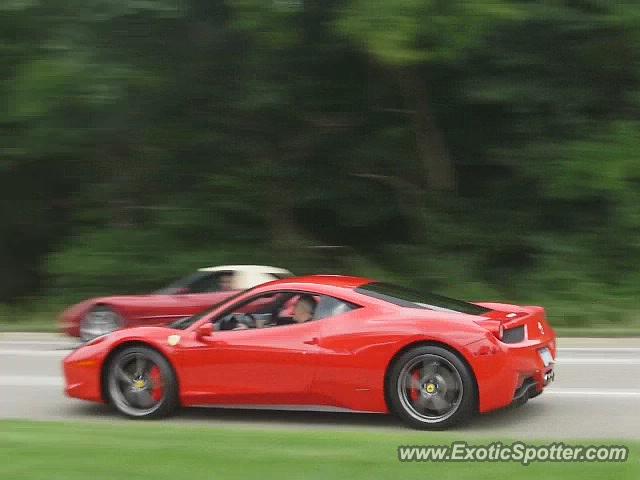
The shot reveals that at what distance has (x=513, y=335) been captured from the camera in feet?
26.8

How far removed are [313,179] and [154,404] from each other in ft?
52.0

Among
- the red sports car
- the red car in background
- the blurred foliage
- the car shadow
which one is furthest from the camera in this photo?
the blurred foliage

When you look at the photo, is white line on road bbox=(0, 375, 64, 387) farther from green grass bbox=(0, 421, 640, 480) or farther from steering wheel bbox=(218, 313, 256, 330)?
green grass bbox=(0, 421, 640, 480)

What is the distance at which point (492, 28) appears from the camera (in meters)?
20.2

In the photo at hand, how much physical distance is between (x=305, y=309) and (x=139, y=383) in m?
1.55

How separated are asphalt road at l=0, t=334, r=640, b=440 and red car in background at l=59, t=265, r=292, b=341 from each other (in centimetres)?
291

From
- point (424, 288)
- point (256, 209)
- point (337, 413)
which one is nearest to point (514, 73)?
point (424, 288)

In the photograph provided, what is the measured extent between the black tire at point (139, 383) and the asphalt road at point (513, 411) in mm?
125

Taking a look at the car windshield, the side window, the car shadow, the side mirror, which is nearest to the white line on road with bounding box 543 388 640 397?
the car shadow

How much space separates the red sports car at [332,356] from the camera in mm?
7961

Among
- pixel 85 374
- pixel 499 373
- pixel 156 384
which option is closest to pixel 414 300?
pixel 499 373

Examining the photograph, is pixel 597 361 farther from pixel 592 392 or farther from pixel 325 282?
pixel 325 282

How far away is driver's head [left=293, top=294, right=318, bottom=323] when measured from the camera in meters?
8.54

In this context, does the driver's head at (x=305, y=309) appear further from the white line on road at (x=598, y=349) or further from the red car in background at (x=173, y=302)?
the red car in background at (x=173, y=302)
